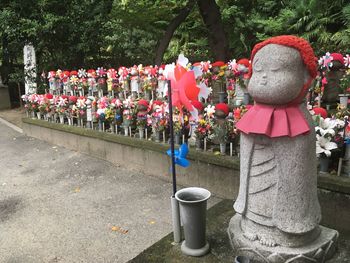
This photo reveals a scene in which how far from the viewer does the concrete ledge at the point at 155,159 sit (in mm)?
4953

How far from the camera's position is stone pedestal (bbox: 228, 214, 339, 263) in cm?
269

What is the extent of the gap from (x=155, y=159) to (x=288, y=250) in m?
3.62

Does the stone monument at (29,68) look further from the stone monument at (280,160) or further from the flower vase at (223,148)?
the stone monument at (280,160)

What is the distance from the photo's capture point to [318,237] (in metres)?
2.89

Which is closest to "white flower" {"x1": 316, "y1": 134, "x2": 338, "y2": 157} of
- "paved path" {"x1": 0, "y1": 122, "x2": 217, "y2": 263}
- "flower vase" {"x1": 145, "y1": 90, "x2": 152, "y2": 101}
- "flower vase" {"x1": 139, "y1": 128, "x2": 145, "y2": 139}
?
"paved path" {"x1": 0, "y1": 122, "x2": 217, "y2": 263}

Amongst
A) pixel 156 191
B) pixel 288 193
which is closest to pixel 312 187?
pixel 288 193

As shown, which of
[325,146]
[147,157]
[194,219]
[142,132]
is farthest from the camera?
[142,132]

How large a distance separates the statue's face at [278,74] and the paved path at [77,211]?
2402mm

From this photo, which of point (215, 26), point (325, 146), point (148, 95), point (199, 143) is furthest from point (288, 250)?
point (215, 26)

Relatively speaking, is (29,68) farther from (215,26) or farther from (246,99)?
(246,99)

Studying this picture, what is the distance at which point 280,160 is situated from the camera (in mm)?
2619

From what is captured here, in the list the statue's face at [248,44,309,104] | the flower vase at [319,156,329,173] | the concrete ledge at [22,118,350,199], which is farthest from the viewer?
the concrete ledge at [22,118,350,199]

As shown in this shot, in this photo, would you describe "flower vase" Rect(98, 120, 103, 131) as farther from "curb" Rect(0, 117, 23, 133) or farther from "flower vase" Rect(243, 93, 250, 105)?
"curb" Rect(0, 117, 23, 133)

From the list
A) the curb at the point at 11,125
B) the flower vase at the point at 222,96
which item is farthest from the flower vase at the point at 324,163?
the curb at the point at 11,125
